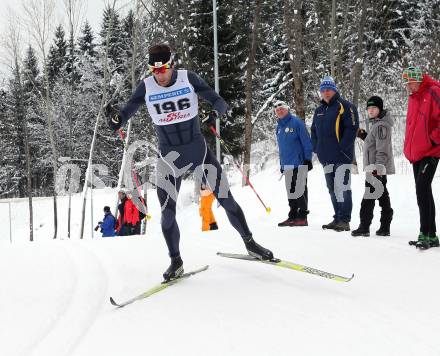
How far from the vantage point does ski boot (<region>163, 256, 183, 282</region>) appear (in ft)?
13.3

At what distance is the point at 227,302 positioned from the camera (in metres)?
3.39

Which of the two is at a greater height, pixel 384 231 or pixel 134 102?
pixel 134 102

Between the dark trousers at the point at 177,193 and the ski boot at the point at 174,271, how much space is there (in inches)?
2.7

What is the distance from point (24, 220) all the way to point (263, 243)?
2532 centimetres

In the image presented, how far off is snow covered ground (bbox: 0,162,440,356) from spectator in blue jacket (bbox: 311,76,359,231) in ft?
2.19

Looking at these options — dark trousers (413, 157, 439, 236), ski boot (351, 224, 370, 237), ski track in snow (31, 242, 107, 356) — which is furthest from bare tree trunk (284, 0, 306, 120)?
ski track in snow (31, 242, 107, 356)

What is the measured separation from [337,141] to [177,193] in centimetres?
321

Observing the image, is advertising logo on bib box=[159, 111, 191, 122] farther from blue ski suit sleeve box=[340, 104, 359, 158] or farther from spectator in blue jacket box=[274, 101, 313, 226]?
spectator in blue jacket box=[274, 101, 313, 226]

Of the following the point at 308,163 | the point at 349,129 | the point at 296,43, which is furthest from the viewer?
the point at 296,43

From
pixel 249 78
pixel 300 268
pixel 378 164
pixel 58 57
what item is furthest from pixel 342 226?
pixel 58 57

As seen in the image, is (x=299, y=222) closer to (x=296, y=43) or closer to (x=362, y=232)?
(x=362, y=232)

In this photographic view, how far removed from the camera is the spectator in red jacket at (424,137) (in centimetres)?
480

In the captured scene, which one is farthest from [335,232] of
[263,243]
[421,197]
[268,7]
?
[268,7]

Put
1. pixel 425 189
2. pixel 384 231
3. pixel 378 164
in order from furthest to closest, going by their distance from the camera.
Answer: pixel 384 231
pixel 378 164
pixel 425 189
